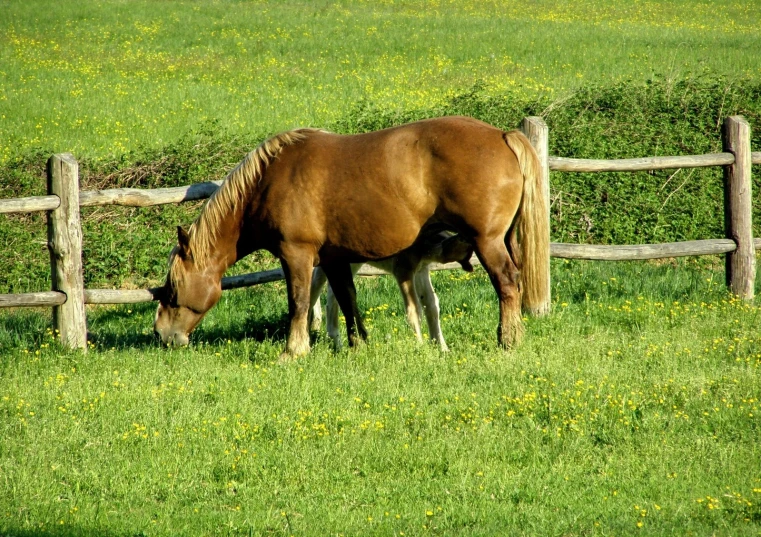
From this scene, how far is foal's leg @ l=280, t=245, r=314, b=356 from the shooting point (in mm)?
7340

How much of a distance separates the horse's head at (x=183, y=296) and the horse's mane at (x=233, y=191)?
5cm

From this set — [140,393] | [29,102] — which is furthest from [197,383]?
[29,102]

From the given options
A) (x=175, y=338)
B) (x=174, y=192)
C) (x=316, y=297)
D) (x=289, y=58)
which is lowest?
(x=175, y=338)

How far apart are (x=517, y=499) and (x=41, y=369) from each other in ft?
13.7

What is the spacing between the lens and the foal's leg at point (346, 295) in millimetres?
7637

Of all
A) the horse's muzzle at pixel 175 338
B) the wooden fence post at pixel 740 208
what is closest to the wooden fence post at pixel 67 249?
the horse's muzzle at pixel 175 338

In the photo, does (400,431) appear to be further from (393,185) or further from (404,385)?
(393,185)

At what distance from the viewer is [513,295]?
288 inches

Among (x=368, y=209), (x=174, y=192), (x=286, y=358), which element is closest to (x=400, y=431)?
(x=286, y=358)

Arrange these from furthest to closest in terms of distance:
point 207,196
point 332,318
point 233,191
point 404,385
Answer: point 207,196 < point 332,318 < point 233,191 < point 404,385

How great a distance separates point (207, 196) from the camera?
8.19 meters

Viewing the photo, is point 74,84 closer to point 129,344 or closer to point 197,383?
point 129,344

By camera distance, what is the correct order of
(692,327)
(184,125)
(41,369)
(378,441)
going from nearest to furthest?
(378,441), (41,369), (692,327), (184,125)

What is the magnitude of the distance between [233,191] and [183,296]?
1015 millimetres
